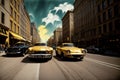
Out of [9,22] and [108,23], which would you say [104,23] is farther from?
[9,22]

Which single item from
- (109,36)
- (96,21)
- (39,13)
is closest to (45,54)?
(39,13)

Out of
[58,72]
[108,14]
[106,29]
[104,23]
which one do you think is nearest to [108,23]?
[106,29]

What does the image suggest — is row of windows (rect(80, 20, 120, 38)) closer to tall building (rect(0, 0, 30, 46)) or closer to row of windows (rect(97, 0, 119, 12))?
row of windows (rect(97, 0, 119, 12))

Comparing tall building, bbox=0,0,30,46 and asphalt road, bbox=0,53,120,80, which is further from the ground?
tall building, bbox=0,0,30,46

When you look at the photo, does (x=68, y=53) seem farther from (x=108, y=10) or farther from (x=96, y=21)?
(x=96, y=21)

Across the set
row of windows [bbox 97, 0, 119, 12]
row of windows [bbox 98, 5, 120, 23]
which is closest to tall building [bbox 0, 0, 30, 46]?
row of windows [bbox 98, 5, 120, 23]

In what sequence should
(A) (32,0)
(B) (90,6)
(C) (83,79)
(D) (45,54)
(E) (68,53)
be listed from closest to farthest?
(C) (83,79) → (A) (32,0) → (D) (45,54) → (E) (68,53) → (B) (90,6)

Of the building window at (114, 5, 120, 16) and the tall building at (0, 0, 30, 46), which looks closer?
the tall building at (0, 0, 30, 46)

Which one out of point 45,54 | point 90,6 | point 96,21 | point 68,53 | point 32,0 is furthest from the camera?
point 90,6

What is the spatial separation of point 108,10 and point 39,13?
2943 cm

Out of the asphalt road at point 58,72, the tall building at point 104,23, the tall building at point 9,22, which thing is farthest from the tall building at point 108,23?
the asphalt road at point 58,72

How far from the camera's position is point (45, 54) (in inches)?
405

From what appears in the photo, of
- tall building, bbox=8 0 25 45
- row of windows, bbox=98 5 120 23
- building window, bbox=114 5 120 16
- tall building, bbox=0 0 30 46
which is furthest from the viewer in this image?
tall building, bbox=8 0 25 45

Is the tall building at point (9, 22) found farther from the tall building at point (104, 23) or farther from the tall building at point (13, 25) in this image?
the tall building at point (104, 23)
